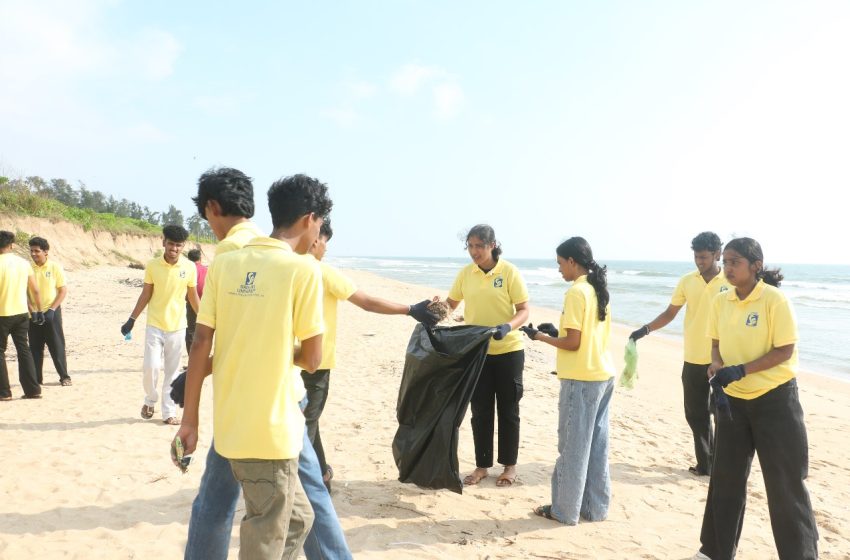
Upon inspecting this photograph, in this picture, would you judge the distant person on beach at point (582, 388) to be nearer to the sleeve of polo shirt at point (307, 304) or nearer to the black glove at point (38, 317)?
the sleeve of polo shirt at point (307, 304)

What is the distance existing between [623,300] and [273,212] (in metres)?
27.1

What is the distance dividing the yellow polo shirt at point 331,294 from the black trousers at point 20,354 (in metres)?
4.58

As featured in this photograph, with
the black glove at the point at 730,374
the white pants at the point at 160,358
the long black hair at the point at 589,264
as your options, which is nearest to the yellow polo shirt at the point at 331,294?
the long black hair at the point at 589,264

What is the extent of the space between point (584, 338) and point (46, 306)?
6324 millimetres

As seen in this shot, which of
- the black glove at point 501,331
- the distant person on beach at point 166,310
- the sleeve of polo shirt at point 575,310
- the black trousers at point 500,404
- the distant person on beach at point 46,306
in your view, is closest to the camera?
the sleeve of polo shirt at point 575,310

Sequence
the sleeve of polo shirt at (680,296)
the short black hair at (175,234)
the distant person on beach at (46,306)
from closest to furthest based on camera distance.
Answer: the sleeve of polo shirt at (680,296)
the short black hair at (175,234)
the distant person on beach at (46,306)

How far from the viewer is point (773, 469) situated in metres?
2.78

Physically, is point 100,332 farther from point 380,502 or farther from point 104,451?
point 380,502

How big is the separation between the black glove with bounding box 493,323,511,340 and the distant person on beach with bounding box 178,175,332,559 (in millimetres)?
1836

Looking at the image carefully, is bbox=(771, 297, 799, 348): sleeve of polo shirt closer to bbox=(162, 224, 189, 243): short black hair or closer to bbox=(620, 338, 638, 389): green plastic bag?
bbox=(620, 338, 638, 389): green plastic bag

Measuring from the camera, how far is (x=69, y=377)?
6766mm

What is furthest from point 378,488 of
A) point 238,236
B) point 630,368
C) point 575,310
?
point 238,236

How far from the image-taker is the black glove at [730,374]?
108 inches

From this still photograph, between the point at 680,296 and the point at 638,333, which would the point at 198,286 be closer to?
the point at 638,333
